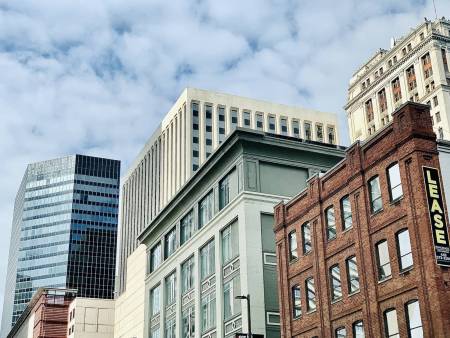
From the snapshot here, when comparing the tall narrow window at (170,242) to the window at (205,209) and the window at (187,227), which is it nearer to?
the window at (187,227)

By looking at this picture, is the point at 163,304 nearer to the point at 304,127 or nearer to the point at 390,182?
Answer: the point at 390,182

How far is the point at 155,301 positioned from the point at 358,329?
1248 inches

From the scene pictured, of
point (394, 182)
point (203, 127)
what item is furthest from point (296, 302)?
point (203, 127)

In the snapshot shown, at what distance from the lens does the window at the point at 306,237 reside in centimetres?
4109

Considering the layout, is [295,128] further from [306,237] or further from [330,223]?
[330,223]

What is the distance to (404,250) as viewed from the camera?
32500mm

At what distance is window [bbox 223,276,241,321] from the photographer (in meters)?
46.9

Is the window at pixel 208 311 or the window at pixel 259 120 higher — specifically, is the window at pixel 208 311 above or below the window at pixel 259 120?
below

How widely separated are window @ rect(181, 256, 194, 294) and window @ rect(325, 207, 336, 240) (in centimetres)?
1887

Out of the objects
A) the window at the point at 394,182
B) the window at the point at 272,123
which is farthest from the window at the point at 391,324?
the window at the point at 272,123

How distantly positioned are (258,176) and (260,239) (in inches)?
181

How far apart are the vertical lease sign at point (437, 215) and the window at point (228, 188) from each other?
19138 mm

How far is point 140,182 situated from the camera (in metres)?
174

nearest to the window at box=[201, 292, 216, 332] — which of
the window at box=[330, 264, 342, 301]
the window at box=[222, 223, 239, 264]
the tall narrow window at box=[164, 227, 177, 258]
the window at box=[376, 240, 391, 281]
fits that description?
the window at box=[222, 223, 239, 264]
